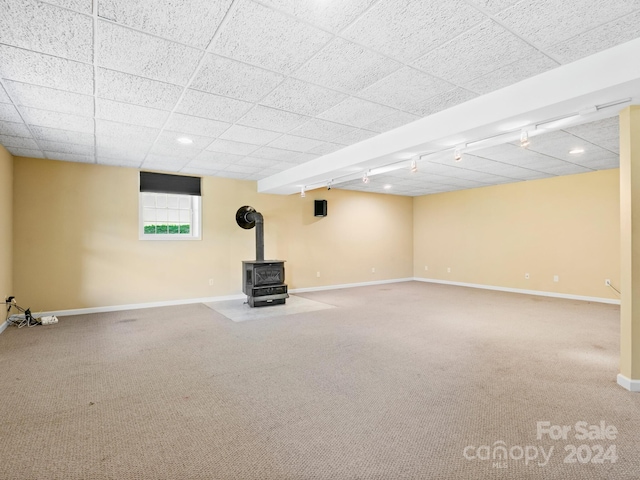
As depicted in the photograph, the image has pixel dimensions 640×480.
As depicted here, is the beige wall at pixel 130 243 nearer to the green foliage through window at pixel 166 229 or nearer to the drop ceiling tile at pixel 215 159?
the green foliage through window at pixel 166 229

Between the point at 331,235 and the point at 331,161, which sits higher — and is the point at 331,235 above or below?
below

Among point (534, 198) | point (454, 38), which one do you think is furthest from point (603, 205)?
point (454, 38)

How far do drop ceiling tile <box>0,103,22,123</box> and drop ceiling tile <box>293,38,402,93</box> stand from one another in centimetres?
290

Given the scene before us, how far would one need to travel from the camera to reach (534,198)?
7.43 metres

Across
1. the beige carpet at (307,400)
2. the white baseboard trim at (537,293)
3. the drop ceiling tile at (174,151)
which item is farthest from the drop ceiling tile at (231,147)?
the white baseboard trim at (537,293)

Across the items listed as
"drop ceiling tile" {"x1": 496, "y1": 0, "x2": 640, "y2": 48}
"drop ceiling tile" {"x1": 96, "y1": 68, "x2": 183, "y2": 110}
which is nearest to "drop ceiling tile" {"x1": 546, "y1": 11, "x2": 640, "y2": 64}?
"drop ceiling tile" {"x1": 496, "y1": 0, "x2": 640, "y2": 48}

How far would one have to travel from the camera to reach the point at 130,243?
6059 mm

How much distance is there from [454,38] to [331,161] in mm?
3009

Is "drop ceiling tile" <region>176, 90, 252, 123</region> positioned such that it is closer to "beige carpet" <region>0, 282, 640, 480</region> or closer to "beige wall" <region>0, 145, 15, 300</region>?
"beige carpet" <region>0, 282, 640, 480</region>

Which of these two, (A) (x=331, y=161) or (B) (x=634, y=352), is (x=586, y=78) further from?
(A) (x=331, y=161)

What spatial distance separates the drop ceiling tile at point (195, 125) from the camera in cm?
362

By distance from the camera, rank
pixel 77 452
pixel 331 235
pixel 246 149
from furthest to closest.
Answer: pixel 331 235, pixel 246 149, pixel 77 452

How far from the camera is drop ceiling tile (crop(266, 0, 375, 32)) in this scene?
74.4 inches

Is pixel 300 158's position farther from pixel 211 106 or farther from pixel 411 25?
pixel 411 25
